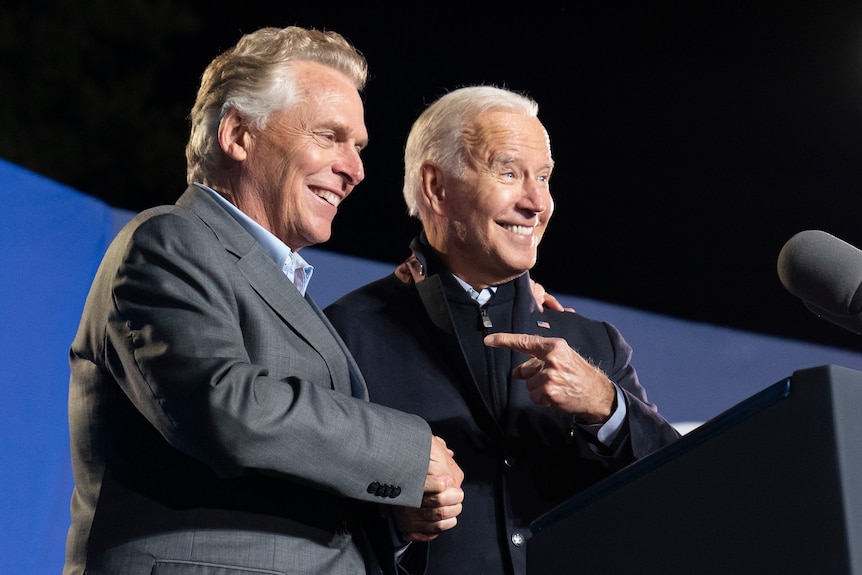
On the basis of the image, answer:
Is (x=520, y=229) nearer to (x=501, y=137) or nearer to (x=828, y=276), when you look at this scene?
(x=501, y=137)

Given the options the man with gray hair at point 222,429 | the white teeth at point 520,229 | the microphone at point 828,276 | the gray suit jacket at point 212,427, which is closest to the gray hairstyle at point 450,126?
the white teeth at point 520,229

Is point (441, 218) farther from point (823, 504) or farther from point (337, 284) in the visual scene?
point (823, 504)

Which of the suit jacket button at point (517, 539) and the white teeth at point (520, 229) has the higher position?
the white teeth at point (520, 229)

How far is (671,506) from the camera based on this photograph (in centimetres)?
97

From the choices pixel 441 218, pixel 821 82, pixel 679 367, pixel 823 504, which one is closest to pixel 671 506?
pixel 823 504

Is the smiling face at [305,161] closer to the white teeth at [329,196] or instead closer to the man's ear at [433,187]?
the white teeth at [329,196]

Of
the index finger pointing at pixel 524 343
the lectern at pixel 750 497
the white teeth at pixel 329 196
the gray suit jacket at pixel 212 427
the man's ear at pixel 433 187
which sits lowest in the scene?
the lectern at pixel 750 497

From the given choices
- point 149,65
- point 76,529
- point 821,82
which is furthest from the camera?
point 149,65

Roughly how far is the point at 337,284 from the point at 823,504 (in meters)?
2.23

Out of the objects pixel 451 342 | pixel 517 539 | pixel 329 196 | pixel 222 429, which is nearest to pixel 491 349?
pixel 451 342

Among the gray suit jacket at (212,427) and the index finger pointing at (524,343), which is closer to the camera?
the gray suit jacket at (212,427)

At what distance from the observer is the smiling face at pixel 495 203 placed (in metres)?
2.35

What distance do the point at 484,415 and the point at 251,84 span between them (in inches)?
32.1

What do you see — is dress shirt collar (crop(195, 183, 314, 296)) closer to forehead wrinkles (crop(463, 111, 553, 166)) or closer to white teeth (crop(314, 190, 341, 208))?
white teeth (crop(314, 190, 341, 208))
